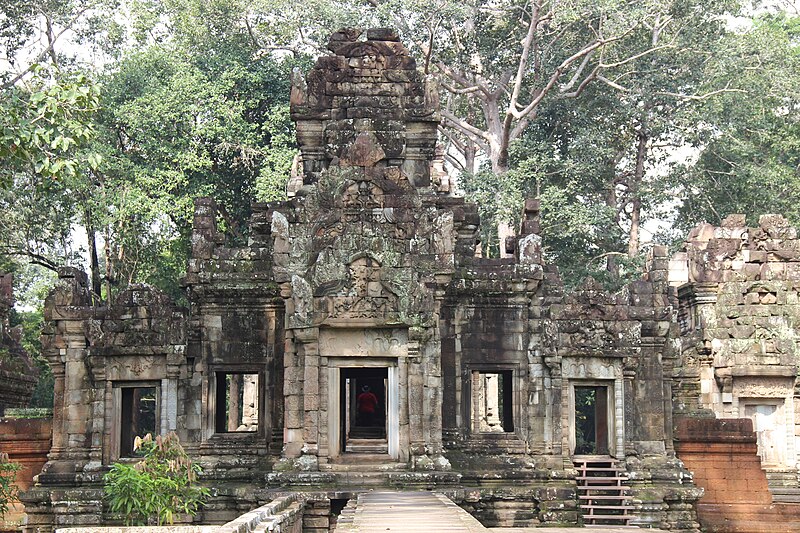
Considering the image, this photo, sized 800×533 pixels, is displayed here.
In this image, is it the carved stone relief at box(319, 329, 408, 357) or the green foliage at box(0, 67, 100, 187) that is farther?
the carved stone relief at box(319, 329, 408, 357)

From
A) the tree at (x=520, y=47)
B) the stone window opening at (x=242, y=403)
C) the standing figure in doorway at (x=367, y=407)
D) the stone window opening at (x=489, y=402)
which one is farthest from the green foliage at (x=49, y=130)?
the tree at (x=520, y=47)

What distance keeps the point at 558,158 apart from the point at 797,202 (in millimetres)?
6890

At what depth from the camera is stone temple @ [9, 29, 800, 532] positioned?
45.6 ft

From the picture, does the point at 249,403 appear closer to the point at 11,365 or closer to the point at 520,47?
the point at 11,365

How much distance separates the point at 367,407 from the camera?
23109 millimetres

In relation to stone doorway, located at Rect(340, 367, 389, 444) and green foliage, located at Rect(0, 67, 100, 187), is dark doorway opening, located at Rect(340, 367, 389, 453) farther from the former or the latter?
green foliage, located at Rect(0, 67, 100, 187)

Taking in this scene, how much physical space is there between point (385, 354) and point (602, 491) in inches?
178

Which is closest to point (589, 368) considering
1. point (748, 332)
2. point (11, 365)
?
point (748, 332)

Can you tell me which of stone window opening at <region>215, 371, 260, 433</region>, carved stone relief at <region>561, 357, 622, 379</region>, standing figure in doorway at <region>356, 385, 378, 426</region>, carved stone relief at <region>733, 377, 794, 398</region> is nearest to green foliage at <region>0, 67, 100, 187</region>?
carved stone relief at <region>561, 357, 622, 379</region>

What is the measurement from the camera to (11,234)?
90.9 ft

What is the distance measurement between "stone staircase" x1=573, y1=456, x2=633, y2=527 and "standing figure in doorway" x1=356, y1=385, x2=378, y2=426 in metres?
7.50

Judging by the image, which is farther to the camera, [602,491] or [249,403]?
[249,403]

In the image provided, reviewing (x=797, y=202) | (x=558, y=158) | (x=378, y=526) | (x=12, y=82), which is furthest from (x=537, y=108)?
(x=378, y=526)

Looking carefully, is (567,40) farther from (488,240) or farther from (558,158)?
(488,240)
